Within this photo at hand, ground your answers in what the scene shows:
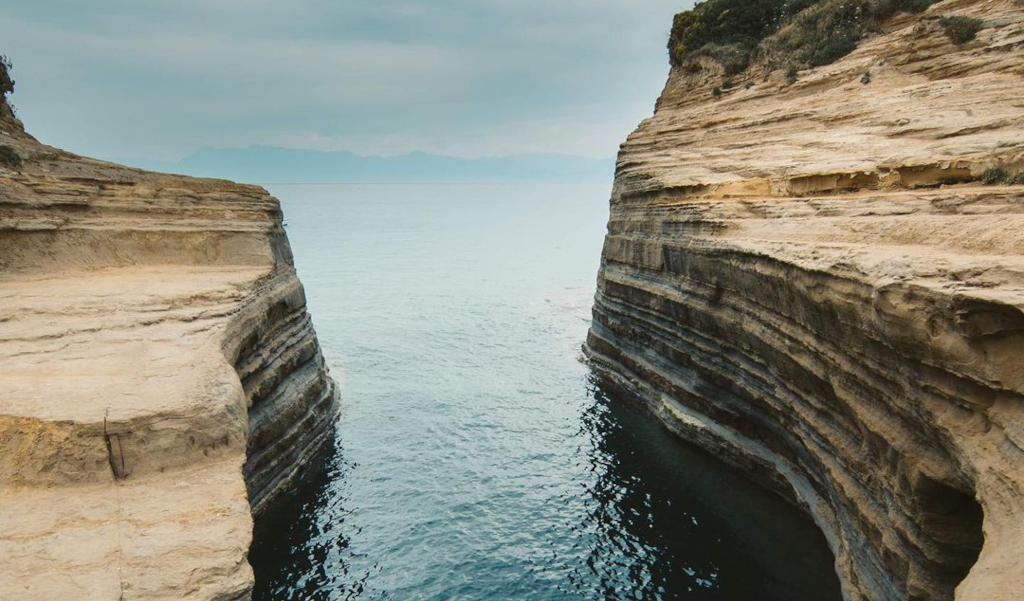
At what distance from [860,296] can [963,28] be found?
18.4 meters

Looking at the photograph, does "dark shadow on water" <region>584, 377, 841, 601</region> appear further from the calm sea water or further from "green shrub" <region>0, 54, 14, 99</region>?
"green shrub" <region>0, 54, 14, 99</region>

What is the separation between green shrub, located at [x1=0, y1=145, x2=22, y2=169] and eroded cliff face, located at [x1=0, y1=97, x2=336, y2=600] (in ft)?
0.76

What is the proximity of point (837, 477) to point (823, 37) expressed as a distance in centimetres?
2556

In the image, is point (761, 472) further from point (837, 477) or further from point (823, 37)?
point (823, 37)

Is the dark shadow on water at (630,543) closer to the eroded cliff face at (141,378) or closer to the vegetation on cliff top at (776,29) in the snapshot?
the eroded cliff face at (141,378)

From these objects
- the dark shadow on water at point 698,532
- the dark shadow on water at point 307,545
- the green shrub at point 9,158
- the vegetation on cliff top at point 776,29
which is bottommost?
the dark shadow on water at point 307,545

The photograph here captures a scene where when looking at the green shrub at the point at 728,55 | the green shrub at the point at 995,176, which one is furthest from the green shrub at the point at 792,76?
the green shrub at the point at 995,176

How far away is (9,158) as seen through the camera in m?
20.6

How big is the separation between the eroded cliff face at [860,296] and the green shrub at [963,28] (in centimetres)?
34

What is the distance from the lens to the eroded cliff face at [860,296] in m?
9.21

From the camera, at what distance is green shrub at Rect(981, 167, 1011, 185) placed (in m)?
13.9

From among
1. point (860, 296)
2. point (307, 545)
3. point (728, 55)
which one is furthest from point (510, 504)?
point (728, 55)

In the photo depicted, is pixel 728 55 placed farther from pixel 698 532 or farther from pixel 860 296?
pixel 698 532

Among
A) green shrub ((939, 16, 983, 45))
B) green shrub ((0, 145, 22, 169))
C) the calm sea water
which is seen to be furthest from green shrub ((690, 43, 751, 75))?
green shrub ((0, 145, 22, 169))
